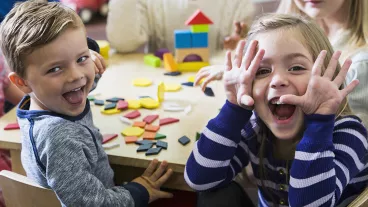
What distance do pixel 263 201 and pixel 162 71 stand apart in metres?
0.60

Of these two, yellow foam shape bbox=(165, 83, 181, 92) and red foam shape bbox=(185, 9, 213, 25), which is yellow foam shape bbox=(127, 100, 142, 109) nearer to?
yellow foam shape bbox=(165, 83, 181, 92)

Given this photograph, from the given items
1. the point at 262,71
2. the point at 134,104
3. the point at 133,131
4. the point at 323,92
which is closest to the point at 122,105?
the point at 134,104

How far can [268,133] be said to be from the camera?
3.14ft

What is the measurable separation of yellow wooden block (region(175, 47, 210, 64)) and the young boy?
0.52 m

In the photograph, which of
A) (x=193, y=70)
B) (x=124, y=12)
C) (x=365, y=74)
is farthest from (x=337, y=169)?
(x=124, y=12)

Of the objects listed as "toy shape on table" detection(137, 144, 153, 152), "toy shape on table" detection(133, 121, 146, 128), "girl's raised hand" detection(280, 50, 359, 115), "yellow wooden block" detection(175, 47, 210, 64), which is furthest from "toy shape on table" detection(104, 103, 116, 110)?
"girl's raised hand" detection(280, 50, 359, 115)

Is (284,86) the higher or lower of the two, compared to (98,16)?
higher

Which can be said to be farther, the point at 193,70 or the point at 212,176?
the point at 193,70

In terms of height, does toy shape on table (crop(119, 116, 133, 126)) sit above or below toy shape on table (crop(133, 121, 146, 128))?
below

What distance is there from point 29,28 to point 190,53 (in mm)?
671

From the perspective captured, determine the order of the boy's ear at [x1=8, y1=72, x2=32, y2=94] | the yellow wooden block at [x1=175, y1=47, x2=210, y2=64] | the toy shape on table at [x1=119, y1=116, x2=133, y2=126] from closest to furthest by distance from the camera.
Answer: the boy's ear at [x1=8, y1=72, x2=32, y2=94]
the toy shape on table at [x1=119, y1=116, x2=133, y2=126]
the yellow wooden block at [x1=175, y1=47, x2=210, y2=64]

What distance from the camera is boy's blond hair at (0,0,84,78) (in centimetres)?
83

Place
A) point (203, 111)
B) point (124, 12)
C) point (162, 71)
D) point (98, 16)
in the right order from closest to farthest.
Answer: point (203, 111) < point (162, 71) < point (124, 12) < point (98, 16)

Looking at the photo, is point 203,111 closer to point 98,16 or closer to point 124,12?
point 124,12
